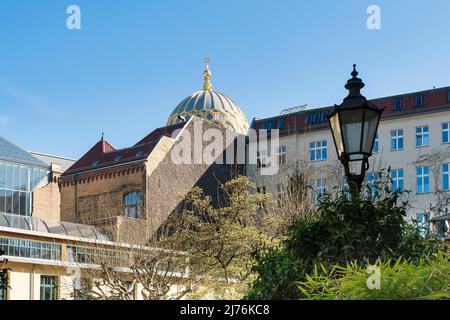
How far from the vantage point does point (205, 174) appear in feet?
180

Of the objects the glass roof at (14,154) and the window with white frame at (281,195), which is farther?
the glass roof at (14,154)

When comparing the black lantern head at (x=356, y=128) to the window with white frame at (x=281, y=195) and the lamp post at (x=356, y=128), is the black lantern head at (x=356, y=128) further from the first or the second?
the window with white frame at (x=281, y=195)

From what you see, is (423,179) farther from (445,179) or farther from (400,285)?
(400,285)

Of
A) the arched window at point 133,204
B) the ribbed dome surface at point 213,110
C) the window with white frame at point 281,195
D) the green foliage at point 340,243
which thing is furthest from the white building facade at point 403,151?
the green foliage at point 340,243

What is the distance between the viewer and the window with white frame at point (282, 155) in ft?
175

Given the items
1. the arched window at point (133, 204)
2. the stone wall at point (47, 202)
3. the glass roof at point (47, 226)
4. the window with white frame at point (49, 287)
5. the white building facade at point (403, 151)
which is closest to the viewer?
the window with white frame at point (49, 287)

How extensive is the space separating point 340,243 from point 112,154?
4898cm

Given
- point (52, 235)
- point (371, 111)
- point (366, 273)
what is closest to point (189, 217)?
point (52, 235)

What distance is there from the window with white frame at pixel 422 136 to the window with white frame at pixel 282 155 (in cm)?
884

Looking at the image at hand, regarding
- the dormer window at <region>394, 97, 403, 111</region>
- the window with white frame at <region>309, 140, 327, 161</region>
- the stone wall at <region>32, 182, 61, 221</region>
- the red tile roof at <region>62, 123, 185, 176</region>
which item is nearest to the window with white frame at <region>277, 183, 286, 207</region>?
the window with white frame at <region>309, 140, 327, 161</region>

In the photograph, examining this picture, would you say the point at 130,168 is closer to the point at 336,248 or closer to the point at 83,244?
the point at 83,244

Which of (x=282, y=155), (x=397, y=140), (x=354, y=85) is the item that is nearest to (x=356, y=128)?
(x=354, y=85)

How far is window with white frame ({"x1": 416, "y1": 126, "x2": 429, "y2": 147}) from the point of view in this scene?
167 feet

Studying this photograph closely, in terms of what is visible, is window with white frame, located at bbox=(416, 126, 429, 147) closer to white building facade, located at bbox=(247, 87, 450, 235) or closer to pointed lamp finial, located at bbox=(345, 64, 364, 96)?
white building facade, located at bbox=(247, 87, 450, 235)
